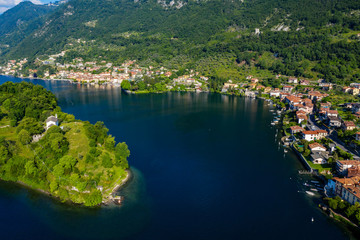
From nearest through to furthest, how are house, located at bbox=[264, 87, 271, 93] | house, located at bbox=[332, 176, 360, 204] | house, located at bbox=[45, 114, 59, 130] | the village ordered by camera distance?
house, located at bbox=[332, 176, 360, 204] < the village < house, located at bbox=[45, 114, 59, 130] < house, located at bbox=[264, 87, 271, 93]

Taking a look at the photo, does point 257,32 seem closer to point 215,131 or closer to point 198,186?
point 215,131

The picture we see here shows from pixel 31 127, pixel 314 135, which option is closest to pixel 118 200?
pixel 31 127

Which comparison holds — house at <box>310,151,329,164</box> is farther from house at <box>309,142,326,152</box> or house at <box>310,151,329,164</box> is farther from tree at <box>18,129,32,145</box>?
tree at <box>18,129,32,145</box>

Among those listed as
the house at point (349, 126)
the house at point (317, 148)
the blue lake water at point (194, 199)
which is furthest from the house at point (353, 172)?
the house at point (349, 126)

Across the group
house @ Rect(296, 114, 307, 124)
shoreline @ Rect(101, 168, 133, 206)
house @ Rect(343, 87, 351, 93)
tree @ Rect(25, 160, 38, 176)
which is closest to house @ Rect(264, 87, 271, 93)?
house @ Rect(343, 87, 351, 93)

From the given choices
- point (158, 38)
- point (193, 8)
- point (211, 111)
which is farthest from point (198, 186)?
point (193, 8)
